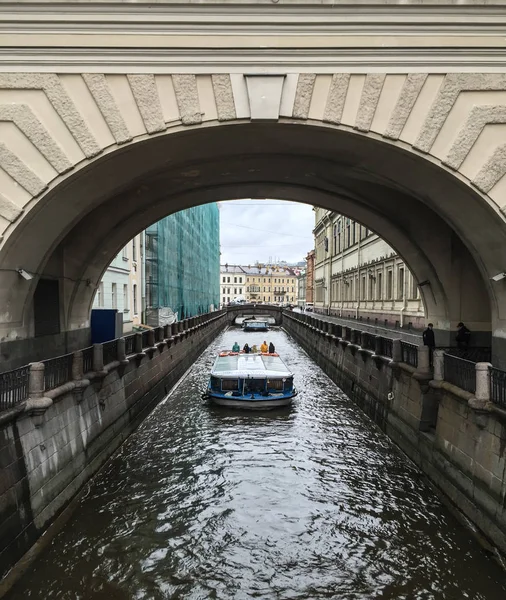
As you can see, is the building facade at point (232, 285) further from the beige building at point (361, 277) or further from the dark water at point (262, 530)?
the dark water at point (262, 530)

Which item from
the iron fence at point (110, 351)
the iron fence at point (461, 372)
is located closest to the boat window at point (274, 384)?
the iron fence at point (110, 351)

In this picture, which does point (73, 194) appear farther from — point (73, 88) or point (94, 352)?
point (94, 352)

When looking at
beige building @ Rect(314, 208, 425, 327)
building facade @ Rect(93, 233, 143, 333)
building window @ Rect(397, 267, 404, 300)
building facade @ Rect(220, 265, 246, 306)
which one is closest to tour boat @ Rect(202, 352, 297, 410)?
building facade @ Rect(93, 233, 143, 333)

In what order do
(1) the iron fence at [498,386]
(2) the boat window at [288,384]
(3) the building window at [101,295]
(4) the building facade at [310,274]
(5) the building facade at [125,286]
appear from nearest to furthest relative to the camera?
(1) the iron fence at [498,386] < (2) the boat window at [288,384] < (3) the building window at [101,295] < (5) the building facade at [125,286] < (4) the building facade at [310,274]

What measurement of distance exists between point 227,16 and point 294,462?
9316 millimetres

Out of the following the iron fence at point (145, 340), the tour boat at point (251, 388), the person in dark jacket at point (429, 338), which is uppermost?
the person in dark jacket at point (429, 338)

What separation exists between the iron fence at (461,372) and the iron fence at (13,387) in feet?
24.9

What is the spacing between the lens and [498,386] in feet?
25.5

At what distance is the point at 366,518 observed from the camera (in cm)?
894

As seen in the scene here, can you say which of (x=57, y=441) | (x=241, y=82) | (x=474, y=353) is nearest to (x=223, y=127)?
(x=241, y=82)

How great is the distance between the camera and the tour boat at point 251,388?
17.1 m

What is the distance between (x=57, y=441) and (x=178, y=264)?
25485mm

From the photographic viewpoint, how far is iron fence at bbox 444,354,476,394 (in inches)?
348

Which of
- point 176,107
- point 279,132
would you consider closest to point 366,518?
point 279,132
